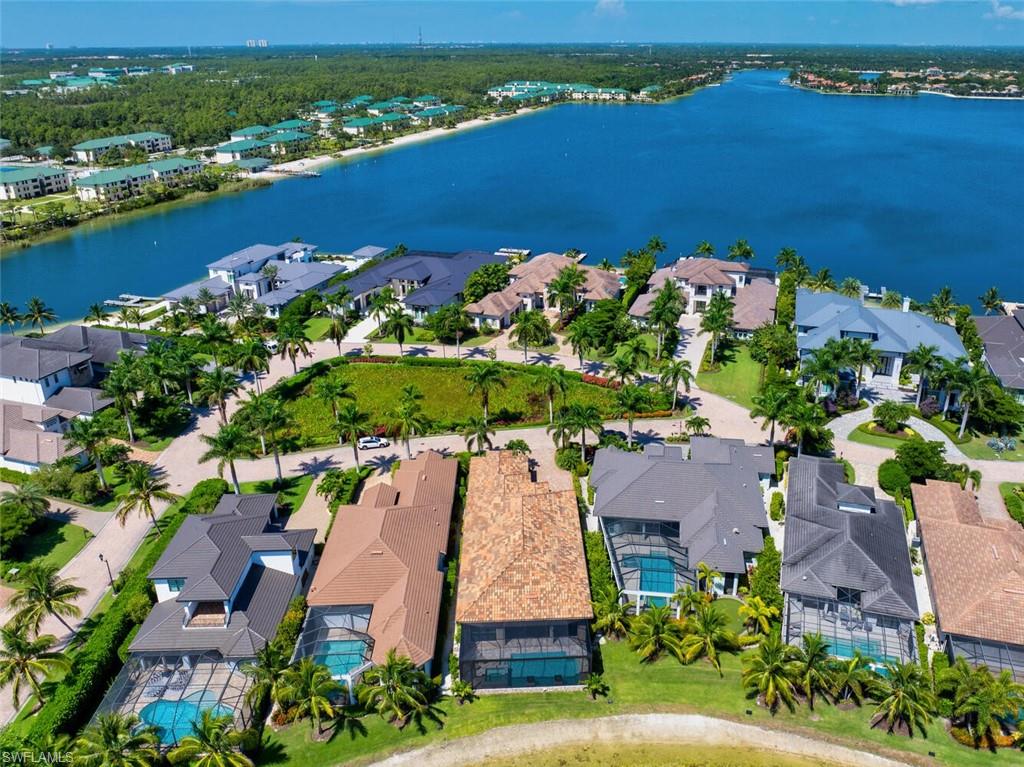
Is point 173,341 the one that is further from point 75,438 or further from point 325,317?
point 75,438

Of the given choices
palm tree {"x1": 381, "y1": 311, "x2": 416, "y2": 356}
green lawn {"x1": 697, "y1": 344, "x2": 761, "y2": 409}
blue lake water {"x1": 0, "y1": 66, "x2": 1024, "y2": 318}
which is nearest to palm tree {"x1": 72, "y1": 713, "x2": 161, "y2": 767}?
palm tree {"x1": 381, "y1": 311, "x2": 416, "y2": 356}

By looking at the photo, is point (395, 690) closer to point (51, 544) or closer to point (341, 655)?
point (341, 655)

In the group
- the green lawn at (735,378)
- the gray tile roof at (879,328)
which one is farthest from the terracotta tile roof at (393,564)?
the gray tile roof at (879,328)

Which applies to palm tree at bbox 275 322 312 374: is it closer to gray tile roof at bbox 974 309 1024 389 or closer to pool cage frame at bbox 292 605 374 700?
pool cage frame at bbox 292 605 374 700

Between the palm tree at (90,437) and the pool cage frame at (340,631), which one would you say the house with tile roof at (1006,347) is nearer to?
the pool cage frame at (340,631)

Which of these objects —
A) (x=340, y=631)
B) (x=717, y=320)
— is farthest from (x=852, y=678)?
(x=717, y=320)

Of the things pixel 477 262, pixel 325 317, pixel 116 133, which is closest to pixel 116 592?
pixel 325 317
